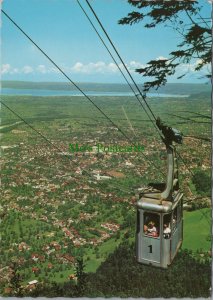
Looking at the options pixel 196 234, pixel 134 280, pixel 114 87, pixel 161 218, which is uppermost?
pixel 114 87

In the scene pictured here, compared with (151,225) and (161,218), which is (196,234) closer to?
(151,225)

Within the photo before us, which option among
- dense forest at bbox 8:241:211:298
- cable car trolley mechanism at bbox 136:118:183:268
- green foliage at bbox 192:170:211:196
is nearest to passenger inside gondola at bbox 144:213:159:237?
cable car trolley mechanism at bbox 136:118:183:268

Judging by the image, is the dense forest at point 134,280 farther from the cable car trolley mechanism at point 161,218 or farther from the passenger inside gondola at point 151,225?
the passenger inside gondola at point 151,225

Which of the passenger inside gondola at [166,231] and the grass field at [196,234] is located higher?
the passenger inside gondola at [166,231]

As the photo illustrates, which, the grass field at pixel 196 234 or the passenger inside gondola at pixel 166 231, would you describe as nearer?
the passenger inside gondola at pixel 166 231

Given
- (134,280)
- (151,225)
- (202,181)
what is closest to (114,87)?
(202,181)

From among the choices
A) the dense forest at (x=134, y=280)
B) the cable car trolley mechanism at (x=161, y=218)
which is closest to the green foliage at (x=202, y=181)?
the dense forest at (x=134, y=280)

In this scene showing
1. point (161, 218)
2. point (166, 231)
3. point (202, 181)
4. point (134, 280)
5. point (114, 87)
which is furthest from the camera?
point (114, 87)

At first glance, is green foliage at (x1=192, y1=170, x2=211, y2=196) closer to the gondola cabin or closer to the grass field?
the grass field
